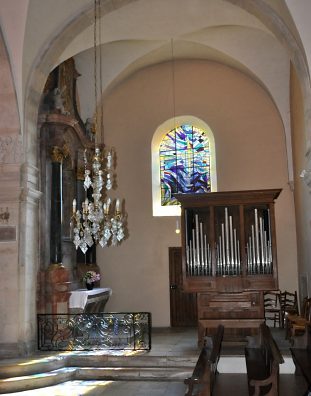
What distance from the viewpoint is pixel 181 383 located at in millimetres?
7543

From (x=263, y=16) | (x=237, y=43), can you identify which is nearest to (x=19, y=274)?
(x=263, y=16)

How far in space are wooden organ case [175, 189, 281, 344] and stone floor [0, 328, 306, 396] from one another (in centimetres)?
60

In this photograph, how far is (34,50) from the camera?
941 cm

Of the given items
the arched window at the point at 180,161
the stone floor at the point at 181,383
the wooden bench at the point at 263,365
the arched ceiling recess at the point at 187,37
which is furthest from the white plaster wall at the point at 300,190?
the wooden bench at the point at 263,365

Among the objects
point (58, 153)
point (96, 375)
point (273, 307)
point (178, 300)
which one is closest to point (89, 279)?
point (178, 300)

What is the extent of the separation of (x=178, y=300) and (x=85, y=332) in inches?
145

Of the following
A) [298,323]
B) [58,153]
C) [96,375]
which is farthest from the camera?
[58,153]

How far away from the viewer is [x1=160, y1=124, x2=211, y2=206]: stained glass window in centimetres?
1355

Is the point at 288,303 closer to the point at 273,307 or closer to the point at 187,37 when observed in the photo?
the point at 273,307

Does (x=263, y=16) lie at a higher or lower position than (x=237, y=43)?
lower

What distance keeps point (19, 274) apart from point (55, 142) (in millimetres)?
2995

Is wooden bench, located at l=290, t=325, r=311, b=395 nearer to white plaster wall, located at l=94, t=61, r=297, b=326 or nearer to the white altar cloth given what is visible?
the white altar cloth

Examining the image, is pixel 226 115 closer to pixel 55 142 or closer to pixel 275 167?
pixel 275 167

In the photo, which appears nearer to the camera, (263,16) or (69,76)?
(263,16)
